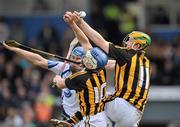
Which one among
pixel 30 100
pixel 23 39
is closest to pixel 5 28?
pixel 23 39

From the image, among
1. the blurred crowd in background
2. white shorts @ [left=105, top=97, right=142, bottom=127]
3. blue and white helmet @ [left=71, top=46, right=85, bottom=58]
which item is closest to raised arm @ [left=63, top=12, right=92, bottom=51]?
blue and white helmet @ [left=71, top=46, right=85, bottom=58]

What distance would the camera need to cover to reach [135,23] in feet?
86.7

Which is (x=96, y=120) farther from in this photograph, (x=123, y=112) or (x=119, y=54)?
(x=119, y=54)

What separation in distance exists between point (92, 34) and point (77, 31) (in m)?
0.24

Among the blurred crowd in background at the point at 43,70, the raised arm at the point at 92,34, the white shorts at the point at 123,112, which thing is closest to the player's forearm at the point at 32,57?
the raised arm at the point at 92,34

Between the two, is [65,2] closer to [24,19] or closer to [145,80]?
[24,19]

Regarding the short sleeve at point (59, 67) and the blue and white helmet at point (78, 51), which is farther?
the short sleeve at point (59, 67)

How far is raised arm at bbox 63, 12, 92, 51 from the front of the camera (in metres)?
15.1

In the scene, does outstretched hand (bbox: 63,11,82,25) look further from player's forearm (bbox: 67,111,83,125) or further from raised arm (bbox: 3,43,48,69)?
player's forearm (bbox: 67,111,83,125)

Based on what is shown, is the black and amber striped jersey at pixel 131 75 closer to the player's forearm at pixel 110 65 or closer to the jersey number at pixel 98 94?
the jersey number at pixel 98 94

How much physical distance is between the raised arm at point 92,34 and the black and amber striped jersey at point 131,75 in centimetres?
10

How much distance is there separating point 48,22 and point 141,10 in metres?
2.44

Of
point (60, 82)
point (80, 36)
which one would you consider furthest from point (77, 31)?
point (60, 82)

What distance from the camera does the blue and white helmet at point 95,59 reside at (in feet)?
48.5
